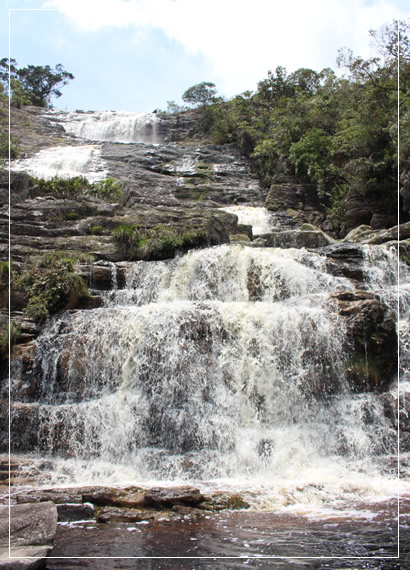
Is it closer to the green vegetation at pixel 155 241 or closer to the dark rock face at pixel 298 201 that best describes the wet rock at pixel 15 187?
the green vegetation at pixel 155 241

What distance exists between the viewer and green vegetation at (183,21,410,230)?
58.5 ft

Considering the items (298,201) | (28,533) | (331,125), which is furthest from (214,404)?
(331,125)

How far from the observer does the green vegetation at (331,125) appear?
58.5ft

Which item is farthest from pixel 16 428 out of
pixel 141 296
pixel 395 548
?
pixel 395 548

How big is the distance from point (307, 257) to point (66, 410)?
7262 mm

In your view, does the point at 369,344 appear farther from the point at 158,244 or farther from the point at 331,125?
the point at 331,125

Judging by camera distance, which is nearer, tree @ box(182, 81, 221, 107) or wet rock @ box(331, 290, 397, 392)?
wet rock @ box(331, 290, 397, 392)

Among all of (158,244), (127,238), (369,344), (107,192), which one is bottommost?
(369,344)

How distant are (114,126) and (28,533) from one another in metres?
34.5

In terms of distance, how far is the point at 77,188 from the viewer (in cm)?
1878

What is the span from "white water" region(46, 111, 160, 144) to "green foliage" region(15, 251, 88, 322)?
2402 centimetres

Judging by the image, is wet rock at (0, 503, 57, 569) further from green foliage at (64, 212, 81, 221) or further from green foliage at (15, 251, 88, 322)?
green foliage at (64, 212, 81, 221)

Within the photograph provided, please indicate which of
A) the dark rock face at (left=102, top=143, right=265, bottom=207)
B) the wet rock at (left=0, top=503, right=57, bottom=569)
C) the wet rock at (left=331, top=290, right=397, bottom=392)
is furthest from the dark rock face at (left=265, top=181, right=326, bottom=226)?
the wet rock at (left=0, top=503, right=57, bottom=569)

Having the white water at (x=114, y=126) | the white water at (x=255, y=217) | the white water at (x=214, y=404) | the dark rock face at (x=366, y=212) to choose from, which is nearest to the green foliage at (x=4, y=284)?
the white water at (x=214, y=404)
